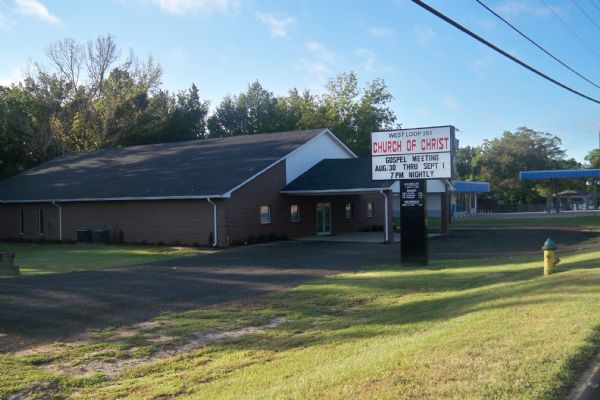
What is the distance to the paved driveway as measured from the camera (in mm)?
10586

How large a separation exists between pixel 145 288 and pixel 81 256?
35.3 ft

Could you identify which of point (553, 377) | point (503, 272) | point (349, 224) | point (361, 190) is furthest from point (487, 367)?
point (349, 224)

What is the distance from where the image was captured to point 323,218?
34.3m

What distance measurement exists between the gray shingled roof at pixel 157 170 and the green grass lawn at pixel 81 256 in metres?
2.84

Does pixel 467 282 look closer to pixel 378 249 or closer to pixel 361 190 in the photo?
pixel 378 249

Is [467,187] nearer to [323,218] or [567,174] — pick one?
[567,174]

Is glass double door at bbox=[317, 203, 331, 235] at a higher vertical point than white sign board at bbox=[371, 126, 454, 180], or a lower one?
lower

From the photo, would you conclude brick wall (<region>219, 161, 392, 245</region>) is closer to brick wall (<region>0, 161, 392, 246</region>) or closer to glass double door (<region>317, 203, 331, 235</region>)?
brick wall (<region>0, 161, 392, 246</region>)

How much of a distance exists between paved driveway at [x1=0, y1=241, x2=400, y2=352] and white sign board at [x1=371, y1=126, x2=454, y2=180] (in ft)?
10.6

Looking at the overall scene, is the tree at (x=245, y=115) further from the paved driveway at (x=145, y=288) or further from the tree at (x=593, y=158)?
the tree at (x=593, y=158)

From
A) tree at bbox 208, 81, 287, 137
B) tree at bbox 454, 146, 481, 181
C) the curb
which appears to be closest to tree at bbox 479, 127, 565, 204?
tree at bbox 454, 146, 481, 181

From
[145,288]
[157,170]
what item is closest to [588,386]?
[145,288]

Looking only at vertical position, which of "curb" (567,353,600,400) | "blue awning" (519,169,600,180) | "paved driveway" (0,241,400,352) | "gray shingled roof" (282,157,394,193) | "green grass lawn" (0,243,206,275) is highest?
"blue awning" (519,169,600,180)

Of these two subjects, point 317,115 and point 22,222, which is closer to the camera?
point 22,222
